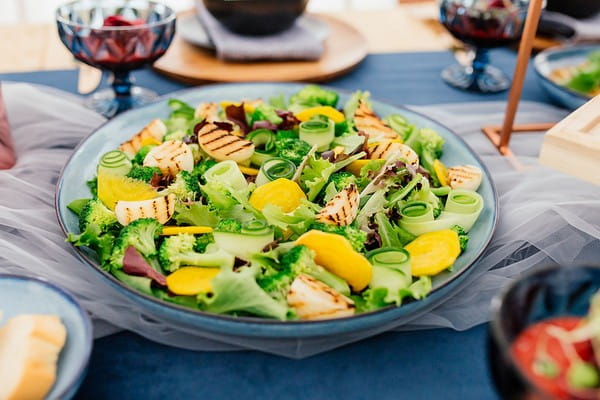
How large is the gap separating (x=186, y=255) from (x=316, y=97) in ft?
2.17

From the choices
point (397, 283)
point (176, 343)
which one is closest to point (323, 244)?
point (397, 283)

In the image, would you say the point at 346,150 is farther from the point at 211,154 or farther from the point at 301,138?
the point at 211,154

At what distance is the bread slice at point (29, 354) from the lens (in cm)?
66

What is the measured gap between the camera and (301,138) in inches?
49.3

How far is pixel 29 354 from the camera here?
68 centimetres

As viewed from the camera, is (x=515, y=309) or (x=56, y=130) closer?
(x=515, y=309)

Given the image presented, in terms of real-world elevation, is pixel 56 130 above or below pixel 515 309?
below

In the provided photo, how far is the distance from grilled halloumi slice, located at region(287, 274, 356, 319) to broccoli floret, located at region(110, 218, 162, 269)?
24cm

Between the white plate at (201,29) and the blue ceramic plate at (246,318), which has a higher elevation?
the blue ceramic plate at (246,318)

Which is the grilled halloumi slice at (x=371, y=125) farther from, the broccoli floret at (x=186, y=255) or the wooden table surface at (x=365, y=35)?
the wooden table surface at (x=365, y=35)

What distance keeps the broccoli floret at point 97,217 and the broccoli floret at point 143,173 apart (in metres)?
0.10

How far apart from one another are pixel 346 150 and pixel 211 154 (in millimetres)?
273

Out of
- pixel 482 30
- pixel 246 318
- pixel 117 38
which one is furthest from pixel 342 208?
pixel 482 30

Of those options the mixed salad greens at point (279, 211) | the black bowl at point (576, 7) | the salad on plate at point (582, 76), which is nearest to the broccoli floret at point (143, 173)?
the mixed salad greens at point (279, 211)
